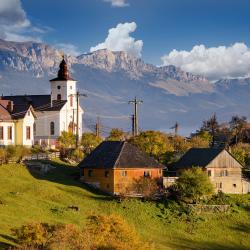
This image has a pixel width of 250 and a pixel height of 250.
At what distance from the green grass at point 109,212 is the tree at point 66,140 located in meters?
19.0

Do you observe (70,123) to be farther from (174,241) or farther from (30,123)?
(174,241)

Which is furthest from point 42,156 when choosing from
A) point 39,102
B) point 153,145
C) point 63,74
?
point 63,74

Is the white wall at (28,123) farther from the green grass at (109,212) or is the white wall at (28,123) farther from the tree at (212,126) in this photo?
the tree at (212,126)

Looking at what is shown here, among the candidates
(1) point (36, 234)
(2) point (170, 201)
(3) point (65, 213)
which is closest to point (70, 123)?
(2) point (170, 201)

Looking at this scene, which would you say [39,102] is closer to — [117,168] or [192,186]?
[117,168]

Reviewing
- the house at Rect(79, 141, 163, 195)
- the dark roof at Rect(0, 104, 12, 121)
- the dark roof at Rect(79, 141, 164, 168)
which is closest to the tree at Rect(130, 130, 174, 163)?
the dark roof at Rect(79, 141, 164, 168)

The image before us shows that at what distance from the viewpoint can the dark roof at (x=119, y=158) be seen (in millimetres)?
70375

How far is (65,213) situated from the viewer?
5622cm

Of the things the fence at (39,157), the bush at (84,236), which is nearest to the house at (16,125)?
the fence at (39,157)

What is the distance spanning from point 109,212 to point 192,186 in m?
10.3

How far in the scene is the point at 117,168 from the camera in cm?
6931

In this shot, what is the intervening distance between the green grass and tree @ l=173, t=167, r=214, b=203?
112 inches

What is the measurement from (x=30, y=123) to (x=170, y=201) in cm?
2629

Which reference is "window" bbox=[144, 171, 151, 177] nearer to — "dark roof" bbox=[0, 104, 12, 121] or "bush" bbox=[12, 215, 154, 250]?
"dark roof" bbox=[0, 104, 12, 121]
